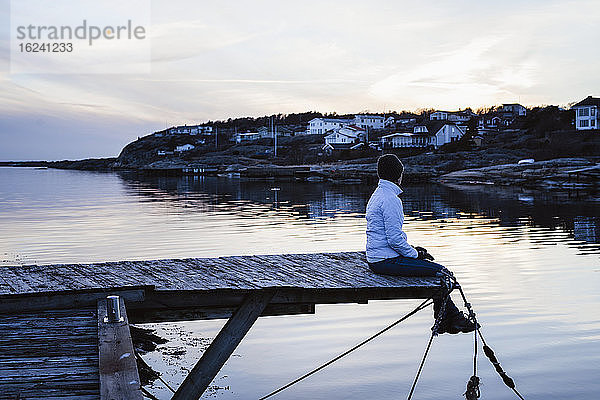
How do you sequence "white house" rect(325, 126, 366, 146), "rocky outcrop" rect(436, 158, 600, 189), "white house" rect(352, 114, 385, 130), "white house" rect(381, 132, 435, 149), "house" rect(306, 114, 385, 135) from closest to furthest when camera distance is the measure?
"rocky outcrop" rect(436, 158, 600, 189), "white house" rect(381, 132, 435, 149), "white house" rect(325, 126, 366, 146), "house" rect(306, 114, 385, 135), "white house" rect(352, 114, 385, 130)

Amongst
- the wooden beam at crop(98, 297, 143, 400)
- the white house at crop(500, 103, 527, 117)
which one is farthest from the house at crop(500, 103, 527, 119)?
the wooden beam at crop(98, 297, 143, 400)

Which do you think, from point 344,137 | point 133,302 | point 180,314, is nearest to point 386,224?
point 180,314

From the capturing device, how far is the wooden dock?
5.80m

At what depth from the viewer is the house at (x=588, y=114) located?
322 feet

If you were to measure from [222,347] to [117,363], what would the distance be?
2728 millimetres

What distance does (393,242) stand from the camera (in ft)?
29.7

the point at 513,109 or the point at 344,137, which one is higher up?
the point at 513,109

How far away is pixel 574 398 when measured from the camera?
33.3 feet

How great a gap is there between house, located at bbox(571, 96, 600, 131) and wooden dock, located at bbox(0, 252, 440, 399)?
9792 centimetres

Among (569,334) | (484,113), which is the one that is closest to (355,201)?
(569,334)

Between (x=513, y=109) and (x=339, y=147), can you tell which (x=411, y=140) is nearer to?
(x=339, y=147)

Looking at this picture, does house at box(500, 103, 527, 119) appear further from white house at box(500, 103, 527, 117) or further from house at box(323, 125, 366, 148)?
house at box(323, 125, 366, 148)

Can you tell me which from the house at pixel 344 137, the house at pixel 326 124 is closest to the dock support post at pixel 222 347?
the house at pixel 344 137

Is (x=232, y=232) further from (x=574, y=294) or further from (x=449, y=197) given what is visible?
(x=449, y=197)
